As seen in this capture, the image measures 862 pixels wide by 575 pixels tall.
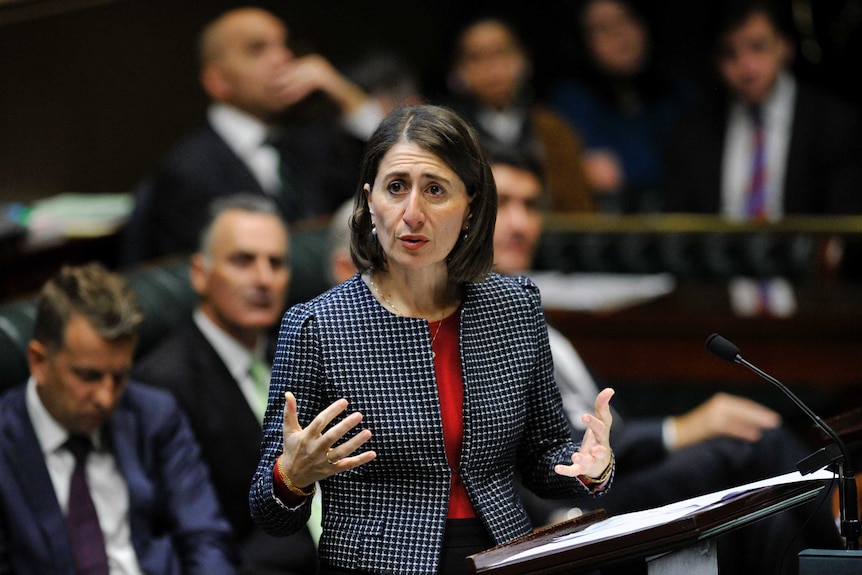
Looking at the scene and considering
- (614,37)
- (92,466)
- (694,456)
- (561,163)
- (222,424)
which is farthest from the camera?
(614,37)

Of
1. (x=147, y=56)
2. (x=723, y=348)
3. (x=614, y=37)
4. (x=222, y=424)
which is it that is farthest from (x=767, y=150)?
(x=723, y=348)

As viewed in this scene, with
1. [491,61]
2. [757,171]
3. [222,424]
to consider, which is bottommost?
[222,424]

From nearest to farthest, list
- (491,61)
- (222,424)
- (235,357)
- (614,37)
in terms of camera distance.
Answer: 1. (222,424)
2. (235,357)
3. (491,61)
4. (614,37)

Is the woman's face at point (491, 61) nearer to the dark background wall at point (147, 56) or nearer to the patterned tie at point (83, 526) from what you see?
Result: the dark background wall at point (147, 56)

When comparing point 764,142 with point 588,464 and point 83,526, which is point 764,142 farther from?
point 588,464

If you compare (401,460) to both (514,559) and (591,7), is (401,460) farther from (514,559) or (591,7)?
(591,7)

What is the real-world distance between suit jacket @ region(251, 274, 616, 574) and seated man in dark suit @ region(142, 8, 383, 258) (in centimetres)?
252

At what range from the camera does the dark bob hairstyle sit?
1.87 meters

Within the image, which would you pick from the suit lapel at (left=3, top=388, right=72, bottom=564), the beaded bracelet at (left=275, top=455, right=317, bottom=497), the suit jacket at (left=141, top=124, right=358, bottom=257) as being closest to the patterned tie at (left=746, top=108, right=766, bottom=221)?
the suit jacket at (left=141, top=124, right=358, bottom=257)

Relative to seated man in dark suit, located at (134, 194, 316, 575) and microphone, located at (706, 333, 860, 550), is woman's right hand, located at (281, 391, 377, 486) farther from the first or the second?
seated man in dark suit, located at (134, 194, 316, 575)

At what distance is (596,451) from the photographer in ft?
6.23

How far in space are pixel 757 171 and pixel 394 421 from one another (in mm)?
3848

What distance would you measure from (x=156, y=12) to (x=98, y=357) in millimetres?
3899

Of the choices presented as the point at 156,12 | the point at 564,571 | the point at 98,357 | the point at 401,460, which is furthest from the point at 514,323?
the point at 156,12
